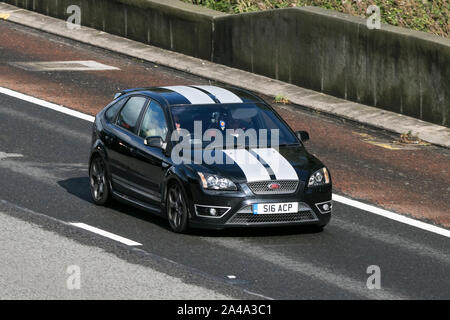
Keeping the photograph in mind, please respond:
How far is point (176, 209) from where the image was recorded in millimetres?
13930

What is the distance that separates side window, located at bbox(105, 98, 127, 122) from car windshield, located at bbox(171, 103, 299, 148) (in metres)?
1.22

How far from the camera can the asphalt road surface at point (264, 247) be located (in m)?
11.9

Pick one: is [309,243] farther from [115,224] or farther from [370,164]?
[370,164]

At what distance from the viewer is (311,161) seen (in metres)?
14.1

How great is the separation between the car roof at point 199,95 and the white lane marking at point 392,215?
1872 millimetres

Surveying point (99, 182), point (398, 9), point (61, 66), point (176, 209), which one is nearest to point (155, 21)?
point (61, 66)

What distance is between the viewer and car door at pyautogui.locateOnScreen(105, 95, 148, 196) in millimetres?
14891

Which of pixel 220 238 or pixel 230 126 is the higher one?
pixel 230 126

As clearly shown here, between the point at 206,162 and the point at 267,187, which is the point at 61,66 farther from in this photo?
the point at 267,187

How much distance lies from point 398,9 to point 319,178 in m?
11.4

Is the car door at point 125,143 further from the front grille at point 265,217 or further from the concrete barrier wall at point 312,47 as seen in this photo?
the concrete barrier wall at point 312,47
